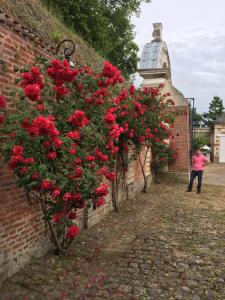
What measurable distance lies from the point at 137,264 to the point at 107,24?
16091 millimetres

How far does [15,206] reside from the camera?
4.73m

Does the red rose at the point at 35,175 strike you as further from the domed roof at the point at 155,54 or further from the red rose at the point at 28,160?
A: the domed roof at the point at 155,54

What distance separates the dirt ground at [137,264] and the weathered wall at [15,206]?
230mm

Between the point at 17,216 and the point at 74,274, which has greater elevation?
the point at 17,216

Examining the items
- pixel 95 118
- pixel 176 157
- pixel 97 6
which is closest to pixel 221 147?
pixel 176 157

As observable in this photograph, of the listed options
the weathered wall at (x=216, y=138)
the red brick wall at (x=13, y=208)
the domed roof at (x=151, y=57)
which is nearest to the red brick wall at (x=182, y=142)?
the domed roof at (x=151, y=57)

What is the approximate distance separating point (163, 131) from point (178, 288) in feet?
25.7

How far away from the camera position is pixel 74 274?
188 inches

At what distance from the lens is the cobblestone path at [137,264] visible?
14.1 ft

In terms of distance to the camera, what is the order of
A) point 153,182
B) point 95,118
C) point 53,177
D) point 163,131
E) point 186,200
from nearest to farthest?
point 53,177 < point 95,118 < point 186,200 < point 163,131 < point 153,182

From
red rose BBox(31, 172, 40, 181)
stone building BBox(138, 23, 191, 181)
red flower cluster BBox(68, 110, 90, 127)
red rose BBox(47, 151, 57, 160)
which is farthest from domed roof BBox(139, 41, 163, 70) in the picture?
red rose BBox(31, 172, 40, 181)

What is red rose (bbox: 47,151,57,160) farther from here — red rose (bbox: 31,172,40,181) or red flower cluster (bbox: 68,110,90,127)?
red flower cluster (bbox: 68,110,90,127)

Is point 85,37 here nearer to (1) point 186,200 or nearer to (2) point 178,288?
(1) point 186,200

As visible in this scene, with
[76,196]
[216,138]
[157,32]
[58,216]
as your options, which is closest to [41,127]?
[76,196]
